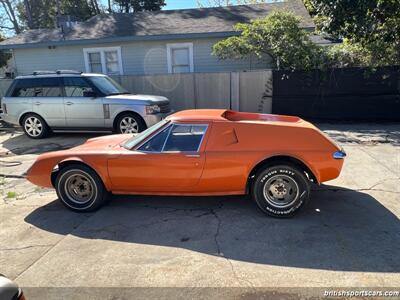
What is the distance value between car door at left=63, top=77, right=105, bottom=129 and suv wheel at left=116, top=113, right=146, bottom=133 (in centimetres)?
58

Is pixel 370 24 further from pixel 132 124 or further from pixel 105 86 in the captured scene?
pixel 105 86

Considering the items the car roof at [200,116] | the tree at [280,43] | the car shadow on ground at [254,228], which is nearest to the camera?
the car shadow on ground at [254,228]

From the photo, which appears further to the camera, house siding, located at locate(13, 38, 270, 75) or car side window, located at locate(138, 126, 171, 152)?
house siding, located at locate(13, 38, 270, 75)

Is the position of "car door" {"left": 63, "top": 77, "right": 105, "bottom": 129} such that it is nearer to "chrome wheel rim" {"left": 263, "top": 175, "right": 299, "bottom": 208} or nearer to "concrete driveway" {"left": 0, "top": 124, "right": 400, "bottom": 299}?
"concrete driveway" {"left": 0, "top": 124, "right": 400, "bottom": 299}

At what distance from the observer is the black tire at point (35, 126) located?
10070 millimetres

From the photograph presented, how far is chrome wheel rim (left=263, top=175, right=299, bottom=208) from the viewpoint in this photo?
4273mm

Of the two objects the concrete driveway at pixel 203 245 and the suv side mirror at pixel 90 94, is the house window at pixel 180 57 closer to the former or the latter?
the suv side mirror at pixel 90 94

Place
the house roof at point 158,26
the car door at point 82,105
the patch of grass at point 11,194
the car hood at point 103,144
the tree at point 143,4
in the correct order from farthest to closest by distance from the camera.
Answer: the tree at point 143,4, the house roof at point 158,26, the car door at point 82,105, the patch of grass at point 11,194, the car hood at point 103,144

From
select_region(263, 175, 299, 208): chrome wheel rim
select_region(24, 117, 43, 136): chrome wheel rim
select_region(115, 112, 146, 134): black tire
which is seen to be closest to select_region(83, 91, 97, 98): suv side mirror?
select_region(115, 112, 146, 134): black tire

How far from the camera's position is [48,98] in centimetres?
985

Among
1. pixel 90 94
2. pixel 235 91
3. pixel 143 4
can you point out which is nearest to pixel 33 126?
pixel 90 94

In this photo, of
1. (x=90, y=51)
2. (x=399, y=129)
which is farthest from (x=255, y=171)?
(x=90, y=51)

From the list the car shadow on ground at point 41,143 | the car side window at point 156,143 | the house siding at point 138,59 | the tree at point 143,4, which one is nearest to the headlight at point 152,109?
the car shadow on ground at point 41,143

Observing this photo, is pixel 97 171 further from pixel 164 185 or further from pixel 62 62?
pixel 62 62
